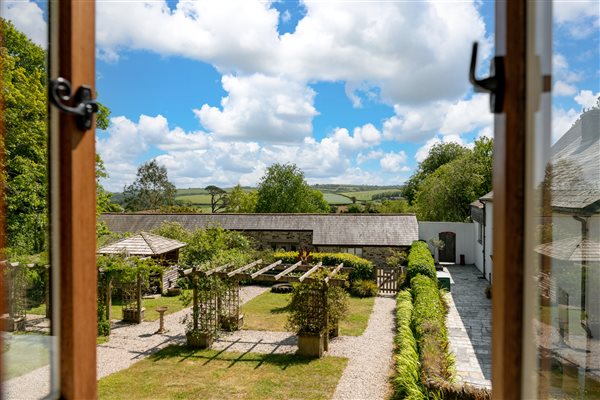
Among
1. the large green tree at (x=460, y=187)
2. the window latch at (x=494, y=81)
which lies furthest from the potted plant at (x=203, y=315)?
the large green tree at (x=460, y=187)

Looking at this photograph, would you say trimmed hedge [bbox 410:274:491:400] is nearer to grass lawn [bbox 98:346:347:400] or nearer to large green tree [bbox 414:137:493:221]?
grass lawn [bbox 98:346:347:400]

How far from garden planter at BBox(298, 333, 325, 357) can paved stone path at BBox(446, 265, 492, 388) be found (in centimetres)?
259

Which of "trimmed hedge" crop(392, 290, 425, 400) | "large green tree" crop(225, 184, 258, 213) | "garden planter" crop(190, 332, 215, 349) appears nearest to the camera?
"trimmed hedge" crop(392, 290, 425, 400)

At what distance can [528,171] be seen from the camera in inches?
36.8

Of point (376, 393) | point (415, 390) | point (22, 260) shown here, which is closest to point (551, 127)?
point (22, 260)

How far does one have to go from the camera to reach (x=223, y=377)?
26.4 ft

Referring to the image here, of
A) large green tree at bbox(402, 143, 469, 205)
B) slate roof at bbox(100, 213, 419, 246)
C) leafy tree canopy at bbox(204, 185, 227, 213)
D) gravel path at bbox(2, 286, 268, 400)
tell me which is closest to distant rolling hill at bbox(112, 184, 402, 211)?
leafy tree canopy at bbox(204, 185, 227, 213)

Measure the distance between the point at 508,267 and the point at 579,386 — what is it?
51 cm

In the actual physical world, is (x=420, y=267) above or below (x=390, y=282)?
above

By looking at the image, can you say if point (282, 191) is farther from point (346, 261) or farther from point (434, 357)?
point (434, 357)

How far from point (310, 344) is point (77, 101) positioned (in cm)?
879

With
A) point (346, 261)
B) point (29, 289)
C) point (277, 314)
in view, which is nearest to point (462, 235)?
point (346, 261)

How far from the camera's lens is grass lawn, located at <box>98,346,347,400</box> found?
23.7 feet

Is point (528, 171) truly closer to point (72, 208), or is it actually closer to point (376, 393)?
point (72, 208)
